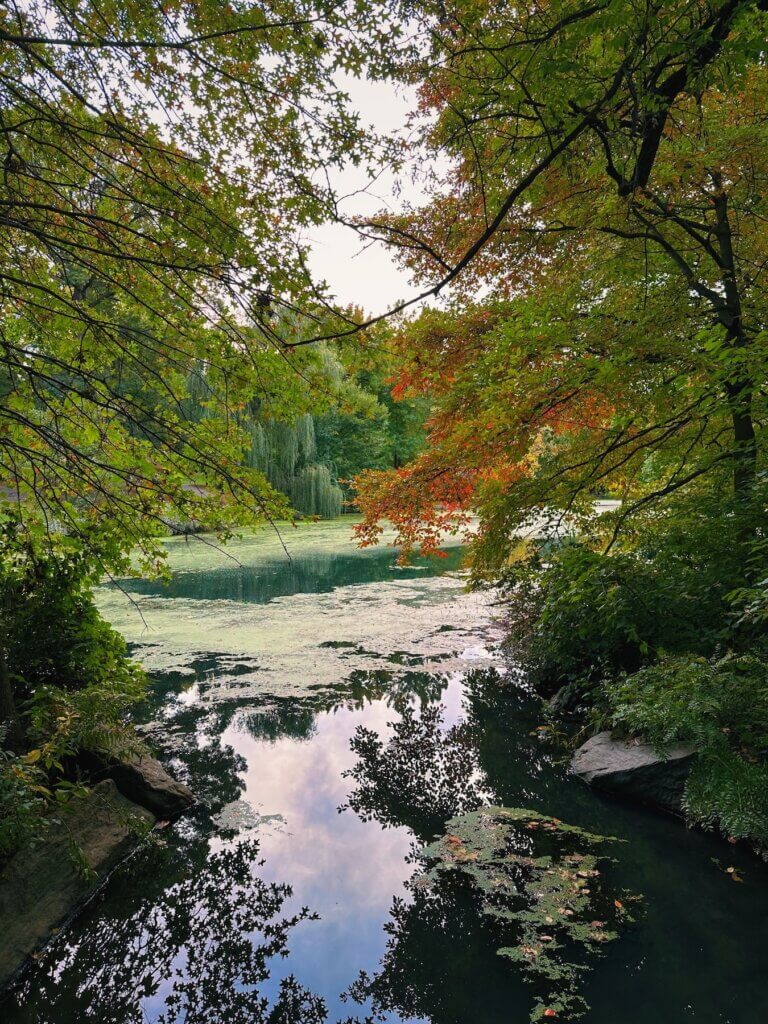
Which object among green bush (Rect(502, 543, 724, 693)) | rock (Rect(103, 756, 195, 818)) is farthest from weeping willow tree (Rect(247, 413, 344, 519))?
rock (Rect(103, 756, 195, 818))

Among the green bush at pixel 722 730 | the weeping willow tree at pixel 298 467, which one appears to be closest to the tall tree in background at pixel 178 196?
the green bush at pixel 722 730

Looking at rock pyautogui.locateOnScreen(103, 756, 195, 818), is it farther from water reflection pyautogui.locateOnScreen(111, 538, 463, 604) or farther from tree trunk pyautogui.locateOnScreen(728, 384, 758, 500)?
water reflection pyautogui.locateOnScreen(111, 538, 463, 604)

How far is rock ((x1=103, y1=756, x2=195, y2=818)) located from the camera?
3754 mm

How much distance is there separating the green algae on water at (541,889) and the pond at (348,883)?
0.25 feet

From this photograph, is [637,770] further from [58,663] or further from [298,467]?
[298,467]

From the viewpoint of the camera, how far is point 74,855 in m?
2.74

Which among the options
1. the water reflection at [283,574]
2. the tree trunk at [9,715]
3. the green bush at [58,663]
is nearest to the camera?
the tree trunk at [9,715]

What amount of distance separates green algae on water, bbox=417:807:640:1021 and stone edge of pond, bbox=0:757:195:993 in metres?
1.78

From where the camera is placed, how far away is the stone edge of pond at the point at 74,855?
2611 mm

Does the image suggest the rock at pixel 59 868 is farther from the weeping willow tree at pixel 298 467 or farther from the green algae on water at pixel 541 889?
the weeping willow tree at pixel 298 467

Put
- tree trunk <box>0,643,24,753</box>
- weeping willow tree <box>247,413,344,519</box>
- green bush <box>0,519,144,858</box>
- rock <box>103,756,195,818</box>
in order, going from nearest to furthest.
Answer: tree trunk <box>0,643,24,753</box> < green bush <box>0,519,144,858</box> < rock <box>103,756,195,818</box> < weeping willow tree <box>247,413,344,519</box>

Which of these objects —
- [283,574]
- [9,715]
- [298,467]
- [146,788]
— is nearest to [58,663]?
[9,715]

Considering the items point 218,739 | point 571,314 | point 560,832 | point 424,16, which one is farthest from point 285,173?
point 218,739

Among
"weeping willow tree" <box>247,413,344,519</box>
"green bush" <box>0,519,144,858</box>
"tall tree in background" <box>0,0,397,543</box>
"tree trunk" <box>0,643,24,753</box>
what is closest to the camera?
"tall tree in background" <box>0,0,397,543</box>
